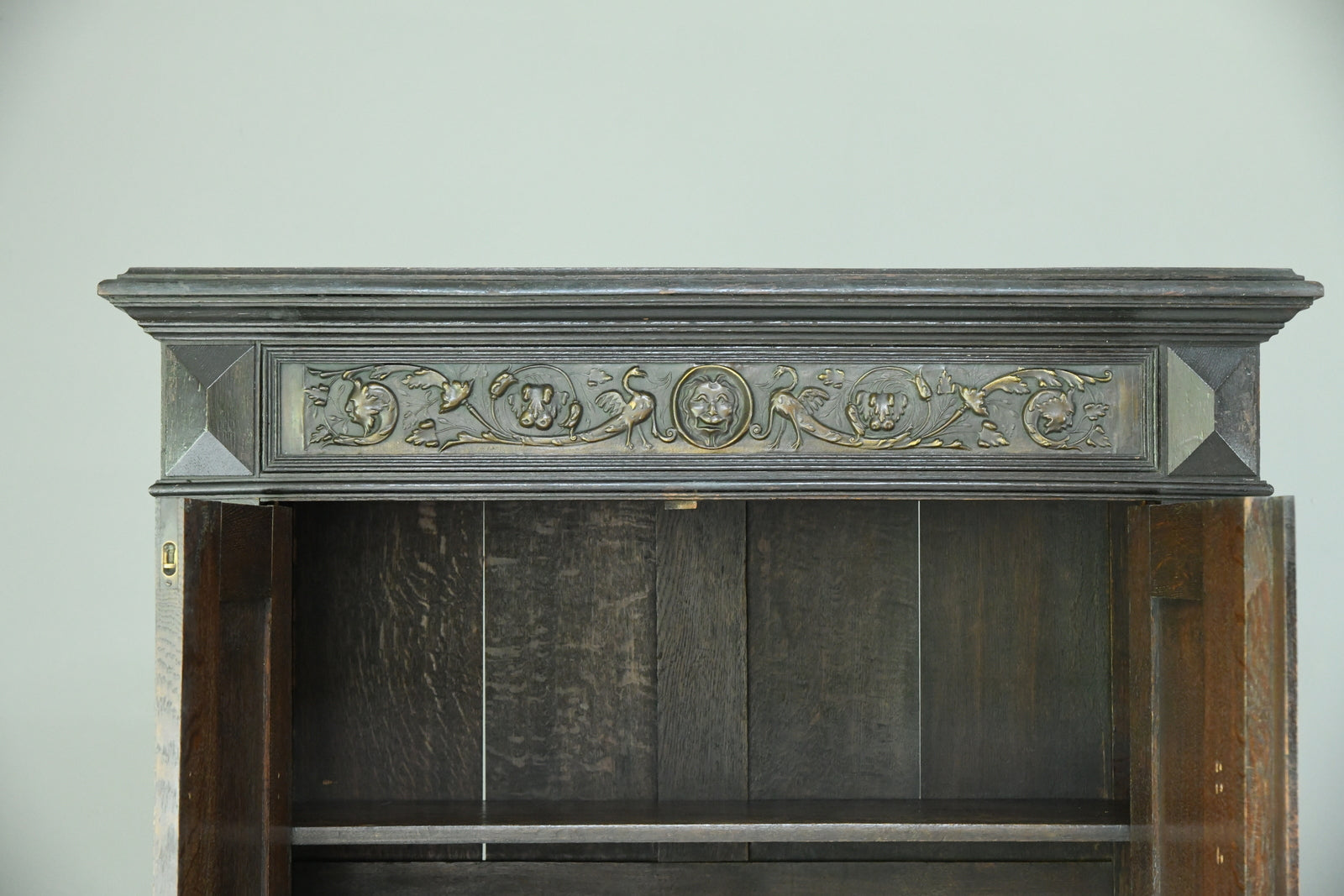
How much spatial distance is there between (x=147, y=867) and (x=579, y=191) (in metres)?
1.39

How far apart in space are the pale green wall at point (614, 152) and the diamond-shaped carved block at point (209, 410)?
71 cm

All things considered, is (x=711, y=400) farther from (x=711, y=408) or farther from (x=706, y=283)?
(x=706, y=283)

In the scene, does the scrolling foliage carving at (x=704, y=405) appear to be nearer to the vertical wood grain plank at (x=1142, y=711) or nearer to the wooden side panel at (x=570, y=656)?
the vertical wood grain plank at (x=1142, y=711)

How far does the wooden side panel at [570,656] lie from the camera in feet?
5.66

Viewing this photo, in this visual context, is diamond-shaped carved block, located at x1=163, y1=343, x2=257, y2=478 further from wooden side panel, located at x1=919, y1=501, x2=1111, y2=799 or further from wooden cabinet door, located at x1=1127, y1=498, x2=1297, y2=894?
wooden cabinet door, located at x1=1127, y1=498, x2=1297, y2=894

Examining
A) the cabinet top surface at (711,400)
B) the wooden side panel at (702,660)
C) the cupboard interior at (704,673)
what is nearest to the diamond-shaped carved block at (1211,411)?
the cabinet top surface at (711,400)

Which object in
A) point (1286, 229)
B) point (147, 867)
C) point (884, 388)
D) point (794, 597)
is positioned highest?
point (1286, 229)

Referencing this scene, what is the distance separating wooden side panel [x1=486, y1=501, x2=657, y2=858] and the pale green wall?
529 mm

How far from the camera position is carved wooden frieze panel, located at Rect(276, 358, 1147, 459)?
1.34 meters

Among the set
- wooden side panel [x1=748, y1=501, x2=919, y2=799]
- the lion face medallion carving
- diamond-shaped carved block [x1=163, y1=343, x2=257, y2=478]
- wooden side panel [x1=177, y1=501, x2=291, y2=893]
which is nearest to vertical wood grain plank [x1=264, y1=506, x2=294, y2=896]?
wooden side panel [x1=177, y1=501, x2=291, y2=893]

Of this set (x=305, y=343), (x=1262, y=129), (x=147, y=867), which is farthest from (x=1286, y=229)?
(x=147, y=867)

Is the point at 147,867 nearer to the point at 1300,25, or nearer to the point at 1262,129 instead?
the point at 1262,129

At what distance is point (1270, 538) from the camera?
3.76ft

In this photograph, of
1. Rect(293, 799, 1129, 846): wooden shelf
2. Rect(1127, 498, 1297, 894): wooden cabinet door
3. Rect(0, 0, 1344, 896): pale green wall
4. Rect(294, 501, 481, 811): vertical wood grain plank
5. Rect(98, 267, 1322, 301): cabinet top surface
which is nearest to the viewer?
Rect(1127, 498, 1297, 894): wooden cabinet door
